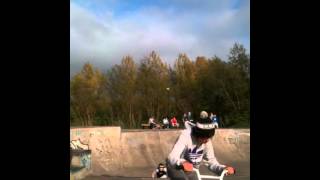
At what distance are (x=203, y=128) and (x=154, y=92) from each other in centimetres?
3558

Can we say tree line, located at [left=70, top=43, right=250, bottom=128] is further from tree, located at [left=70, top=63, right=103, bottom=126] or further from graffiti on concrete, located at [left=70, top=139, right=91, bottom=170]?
graffiti on concrete, located at [left=70, top=139, right=91, bottom=170]

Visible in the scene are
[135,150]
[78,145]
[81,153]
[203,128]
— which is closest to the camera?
[203,128]

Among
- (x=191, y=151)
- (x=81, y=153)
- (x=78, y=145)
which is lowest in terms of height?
(x=81, y=153)

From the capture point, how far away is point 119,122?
39562 mm

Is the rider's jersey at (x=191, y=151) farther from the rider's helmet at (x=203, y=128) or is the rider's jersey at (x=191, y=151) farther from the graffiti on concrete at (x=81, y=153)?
the graffiti on concrete at (x=81, y=153)

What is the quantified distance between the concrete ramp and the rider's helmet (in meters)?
6.16

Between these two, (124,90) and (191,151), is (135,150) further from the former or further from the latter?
(124,90)

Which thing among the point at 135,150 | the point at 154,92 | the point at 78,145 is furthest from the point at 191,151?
the point at 154,92

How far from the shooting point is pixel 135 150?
18844 millimetres

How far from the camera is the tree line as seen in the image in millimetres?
41938

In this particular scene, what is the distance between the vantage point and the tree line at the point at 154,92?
41938 millimetres

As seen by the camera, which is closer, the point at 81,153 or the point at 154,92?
the point at 81,153

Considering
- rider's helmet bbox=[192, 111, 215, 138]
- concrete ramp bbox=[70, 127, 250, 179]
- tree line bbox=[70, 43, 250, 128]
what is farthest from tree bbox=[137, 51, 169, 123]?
rider's helmet bbox=[192, 111, 215, 138]
